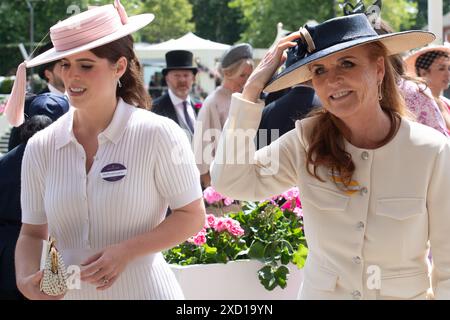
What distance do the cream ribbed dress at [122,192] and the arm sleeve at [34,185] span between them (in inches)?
0.8

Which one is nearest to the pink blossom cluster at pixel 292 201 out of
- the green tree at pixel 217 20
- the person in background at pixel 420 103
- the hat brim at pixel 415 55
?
the person in background at pixel 420 103

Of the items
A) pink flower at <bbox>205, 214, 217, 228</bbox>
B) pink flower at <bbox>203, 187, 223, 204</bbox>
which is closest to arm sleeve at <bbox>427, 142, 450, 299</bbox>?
pink flower at <bbox>205, 214, 217, 228</bbox>

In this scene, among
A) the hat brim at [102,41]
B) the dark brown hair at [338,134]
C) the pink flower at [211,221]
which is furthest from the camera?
the pink flower at [211,221]

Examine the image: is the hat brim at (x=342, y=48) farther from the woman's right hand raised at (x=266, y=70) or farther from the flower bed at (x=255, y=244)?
the flower bed at (x=255, y=244)

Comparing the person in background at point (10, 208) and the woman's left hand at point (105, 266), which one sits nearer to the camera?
the woman's left hand at point (105, 266)

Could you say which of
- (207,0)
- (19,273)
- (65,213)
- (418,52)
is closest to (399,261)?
(65,213)

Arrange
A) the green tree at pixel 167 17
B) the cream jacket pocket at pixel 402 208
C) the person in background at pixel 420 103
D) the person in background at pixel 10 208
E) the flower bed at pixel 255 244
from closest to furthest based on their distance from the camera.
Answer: the cream jacket pocket at pixel 402 208, the person in background at pixel 10 208, the person in background at pixel 420 103, the flower bed at pixel 255 244, the green tree at pixel 167 17

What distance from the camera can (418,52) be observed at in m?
5.67

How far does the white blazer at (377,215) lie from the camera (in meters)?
2.44

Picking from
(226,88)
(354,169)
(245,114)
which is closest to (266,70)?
(245,114)

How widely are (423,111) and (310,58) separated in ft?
6.55

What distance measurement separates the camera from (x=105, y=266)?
248 cm

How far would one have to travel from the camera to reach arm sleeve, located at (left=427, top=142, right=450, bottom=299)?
2.45 metres

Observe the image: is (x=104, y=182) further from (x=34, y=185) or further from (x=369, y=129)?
(x=369, y=129)
